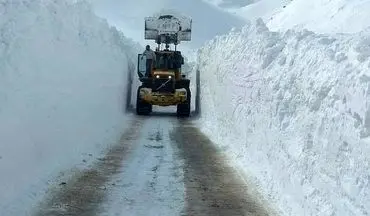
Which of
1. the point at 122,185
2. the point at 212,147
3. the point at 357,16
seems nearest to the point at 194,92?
the point at 212,147

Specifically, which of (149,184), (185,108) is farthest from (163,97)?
(149,184)

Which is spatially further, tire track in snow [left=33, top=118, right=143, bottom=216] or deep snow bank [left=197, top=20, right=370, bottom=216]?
tire track in snow [left=33, top=118, right=143, bottom=216]

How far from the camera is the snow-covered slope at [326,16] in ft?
167

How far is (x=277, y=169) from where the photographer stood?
9617 mm

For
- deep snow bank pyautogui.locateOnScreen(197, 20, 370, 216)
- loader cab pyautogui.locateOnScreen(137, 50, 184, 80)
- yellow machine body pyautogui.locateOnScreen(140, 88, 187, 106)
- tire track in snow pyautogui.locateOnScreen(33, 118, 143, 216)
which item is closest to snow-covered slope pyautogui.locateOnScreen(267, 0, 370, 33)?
loader cab pyautogui.locateOnScreen(137, 50, 184, 80)

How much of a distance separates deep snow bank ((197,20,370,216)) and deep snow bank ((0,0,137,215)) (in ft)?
11.6

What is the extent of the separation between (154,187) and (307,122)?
9.07ft

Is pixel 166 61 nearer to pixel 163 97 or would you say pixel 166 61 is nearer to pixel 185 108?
pixel 163 97

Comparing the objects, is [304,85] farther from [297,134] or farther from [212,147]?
[212,147]

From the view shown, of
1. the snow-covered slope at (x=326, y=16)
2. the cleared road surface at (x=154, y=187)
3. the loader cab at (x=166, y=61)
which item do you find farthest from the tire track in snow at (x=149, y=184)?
the snow-covered slope at (x=326, y=16)

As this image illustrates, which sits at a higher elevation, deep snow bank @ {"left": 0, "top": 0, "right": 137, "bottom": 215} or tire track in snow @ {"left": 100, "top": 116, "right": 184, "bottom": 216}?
deep snow bank @ {"left": 0, "top": 0, "right": 137, "bottom": 215}

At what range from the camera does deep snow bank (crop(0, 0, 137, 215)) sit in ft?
28.6

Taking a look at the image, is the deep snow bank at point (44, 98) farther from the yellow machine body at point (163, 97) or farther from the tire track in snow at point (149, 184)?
the yellow machine body at point (163, 97)

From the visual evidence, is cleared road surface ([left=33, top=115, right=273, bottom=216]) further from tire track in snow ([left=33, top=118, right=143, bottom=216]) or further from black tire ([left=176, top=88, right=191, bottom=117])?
black tire ([left=176, top=88, right=191, bottom=117])
